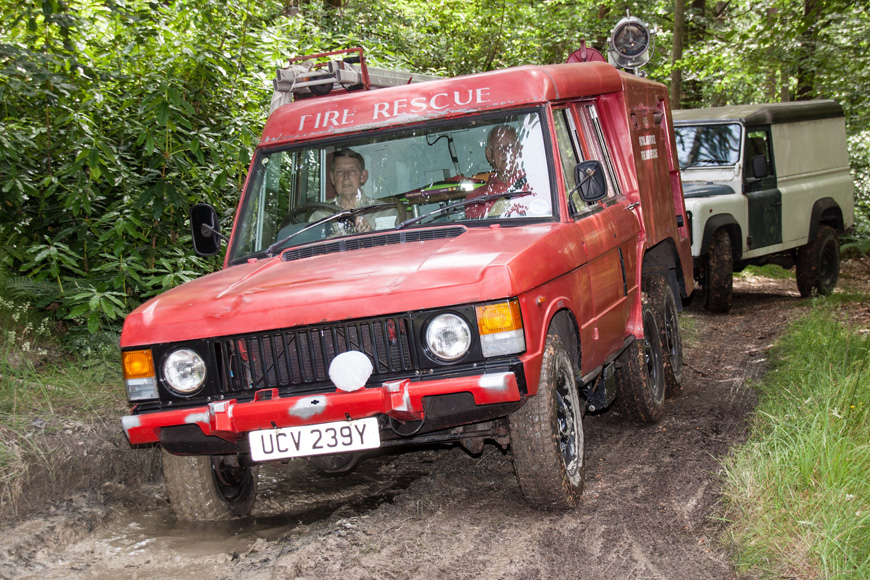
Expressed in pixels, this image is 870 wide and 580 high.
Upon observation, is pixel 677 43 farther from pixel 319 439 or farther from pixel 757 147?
pixel 319 439

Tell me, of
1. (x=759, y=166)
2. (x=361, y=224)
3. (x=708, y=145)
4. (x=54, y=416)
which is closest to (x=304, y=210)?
(x=361, y=224)

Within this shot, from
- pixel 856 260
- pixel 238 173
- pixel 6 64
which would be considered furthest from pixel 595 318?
pixel 856 260

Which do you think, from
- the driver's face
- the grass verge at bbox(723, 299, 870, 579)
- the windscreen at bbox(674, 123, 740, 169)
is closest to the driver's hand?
the driver's face

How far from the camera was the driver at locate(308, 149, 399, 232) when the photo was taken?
4.96 meters

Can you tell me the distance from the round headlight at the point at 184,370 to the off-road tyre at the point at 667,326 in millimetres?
3461

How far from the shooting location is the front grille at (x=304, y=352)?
12.8ft

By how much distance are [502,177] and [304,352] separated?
1.55m

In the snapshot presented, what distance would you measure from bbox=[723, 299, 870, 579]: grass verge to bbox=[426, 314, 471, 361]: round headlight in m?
1.38

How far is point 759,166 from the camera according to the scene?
1107cm

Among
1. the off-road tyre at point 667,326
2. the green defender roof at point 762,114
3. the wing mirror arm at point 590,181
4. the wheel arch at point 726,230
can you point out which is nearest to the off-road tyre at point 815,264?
the wheel arch at point 726,230

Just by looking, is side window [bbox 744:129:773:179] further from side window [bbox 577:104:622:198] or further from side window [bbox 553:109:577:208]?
side window [bbox 553:109:577:208]

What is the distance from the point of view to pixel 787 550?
3.52 meters

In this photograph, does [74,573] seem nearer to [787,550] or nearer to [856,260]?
[787,550]

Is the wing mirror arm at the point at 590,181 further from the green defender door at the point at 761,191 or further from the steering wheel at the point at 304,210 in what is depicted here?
the green defender door at the point at 761,191
